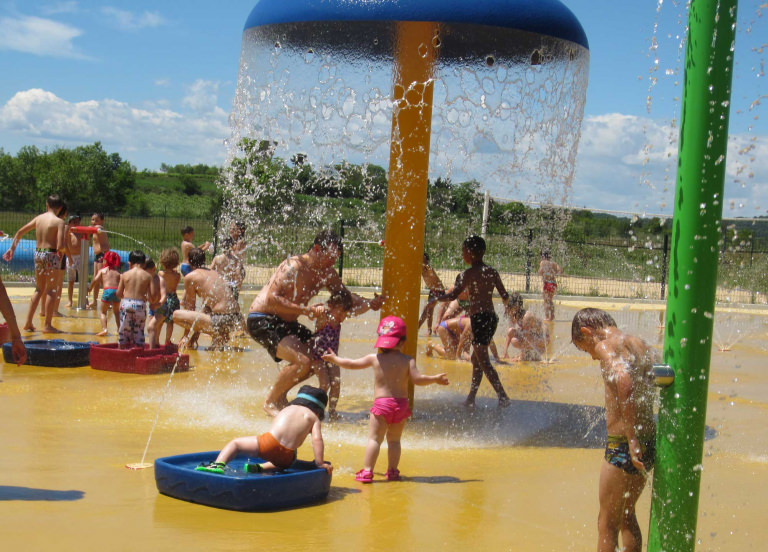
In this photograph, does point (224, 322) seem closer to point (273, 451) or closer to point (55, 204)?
point (55, 204)

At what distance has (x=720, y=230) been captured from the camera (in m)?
3.23

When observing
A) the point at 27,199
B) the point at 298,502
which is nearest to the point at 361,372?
the point at 298,502

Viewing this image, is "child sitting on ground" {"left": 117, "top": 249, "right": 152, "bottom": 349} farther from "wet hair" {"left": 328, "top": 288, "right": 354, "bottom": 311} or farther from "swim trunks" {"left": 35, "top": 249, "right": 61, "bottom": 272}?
"wet hair" {"left": 328, "top": 288, "right": 354, "bottom": 311}

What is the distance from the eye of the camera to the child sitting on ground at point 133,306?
9.76 metres

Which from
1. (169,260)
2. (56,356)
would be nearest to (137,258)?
(169,260)

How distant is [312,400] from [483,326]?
3.35 metres

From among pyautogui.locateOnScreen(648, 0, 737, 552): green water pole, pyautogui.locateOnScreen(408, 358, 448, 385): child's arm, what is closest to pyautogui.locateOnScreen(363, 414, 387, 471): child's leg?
pyautogui.locateOnScreen(408, 358, 448, 385): child's arm

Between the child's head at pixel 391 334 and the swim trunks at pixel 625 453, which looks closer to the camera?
the swim trunks at pixel 625 453

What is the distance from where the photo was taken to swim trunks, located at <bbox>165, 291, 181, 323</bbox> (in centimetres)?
1049

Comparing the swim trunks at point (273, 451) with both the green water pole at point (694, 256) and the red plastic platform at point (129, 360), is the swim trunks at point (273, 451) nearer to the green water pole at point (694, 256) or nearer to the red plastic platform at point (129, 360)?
the green water pole at point (694, 256)

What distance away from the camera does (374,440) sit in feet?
19.3

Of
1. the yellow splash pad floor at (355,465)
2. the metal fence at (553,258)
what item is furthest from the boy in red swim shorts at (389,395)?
the metal fence at (553,258)

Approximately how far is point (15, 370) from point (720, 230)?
26.9 ft

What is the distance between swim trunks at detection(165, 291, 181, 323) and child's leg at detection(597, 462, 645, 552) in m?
7.31
